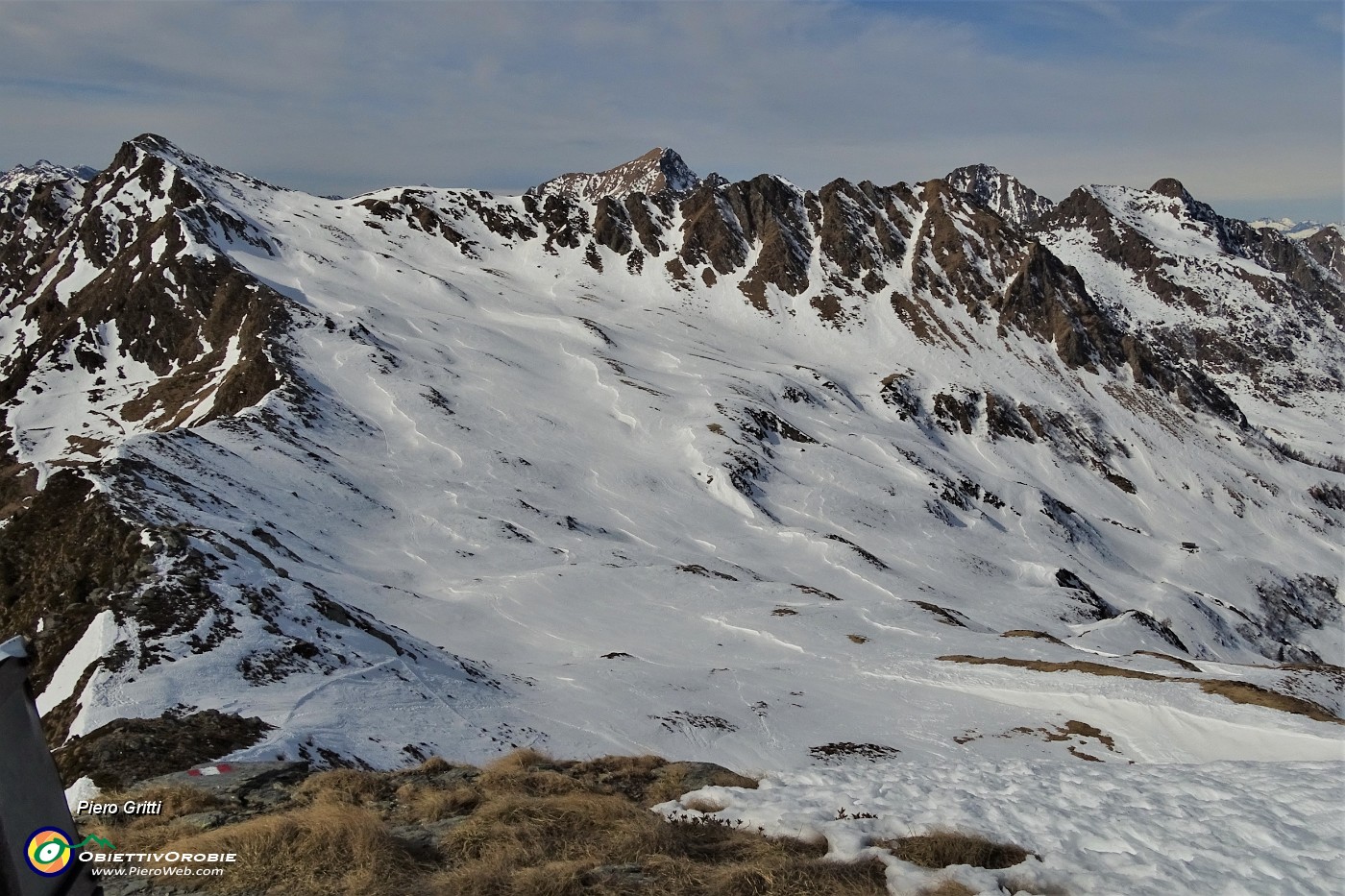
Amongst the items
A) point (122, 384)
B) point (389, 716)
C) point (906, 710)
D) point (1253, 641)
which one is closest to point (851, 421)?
point (1253, 641)

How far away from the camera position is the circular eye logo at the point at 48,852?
14.6 feet

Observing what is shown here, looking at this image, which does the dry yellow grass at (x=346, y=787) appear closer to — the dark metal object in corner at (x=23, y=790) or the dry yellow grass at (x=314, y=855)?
the dry yellow grass at (x=314, y=855)

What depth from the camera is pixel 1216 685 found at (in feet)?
104

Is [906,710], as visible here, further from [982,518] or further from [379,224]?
[379,224]

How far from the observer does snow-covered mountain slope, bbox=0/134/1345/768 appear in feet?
82.7

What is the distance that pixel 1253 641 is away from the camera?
86.9 metres

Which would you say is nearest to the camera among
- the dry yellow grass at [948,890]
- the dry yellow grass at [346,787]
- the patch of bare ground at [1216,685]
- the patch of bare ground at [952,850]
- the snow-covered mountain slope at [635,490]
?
the dry yellow grass at [948,890]

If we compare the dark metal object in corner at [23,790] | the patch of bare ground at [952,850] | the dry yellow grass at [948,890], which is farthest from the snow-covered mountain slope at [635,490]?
the dry yellow grass at [948,890]

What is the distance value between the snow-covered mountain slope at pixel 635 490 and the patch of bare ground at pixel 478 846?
5.40 meters

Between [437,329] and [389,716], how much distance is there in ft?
278
